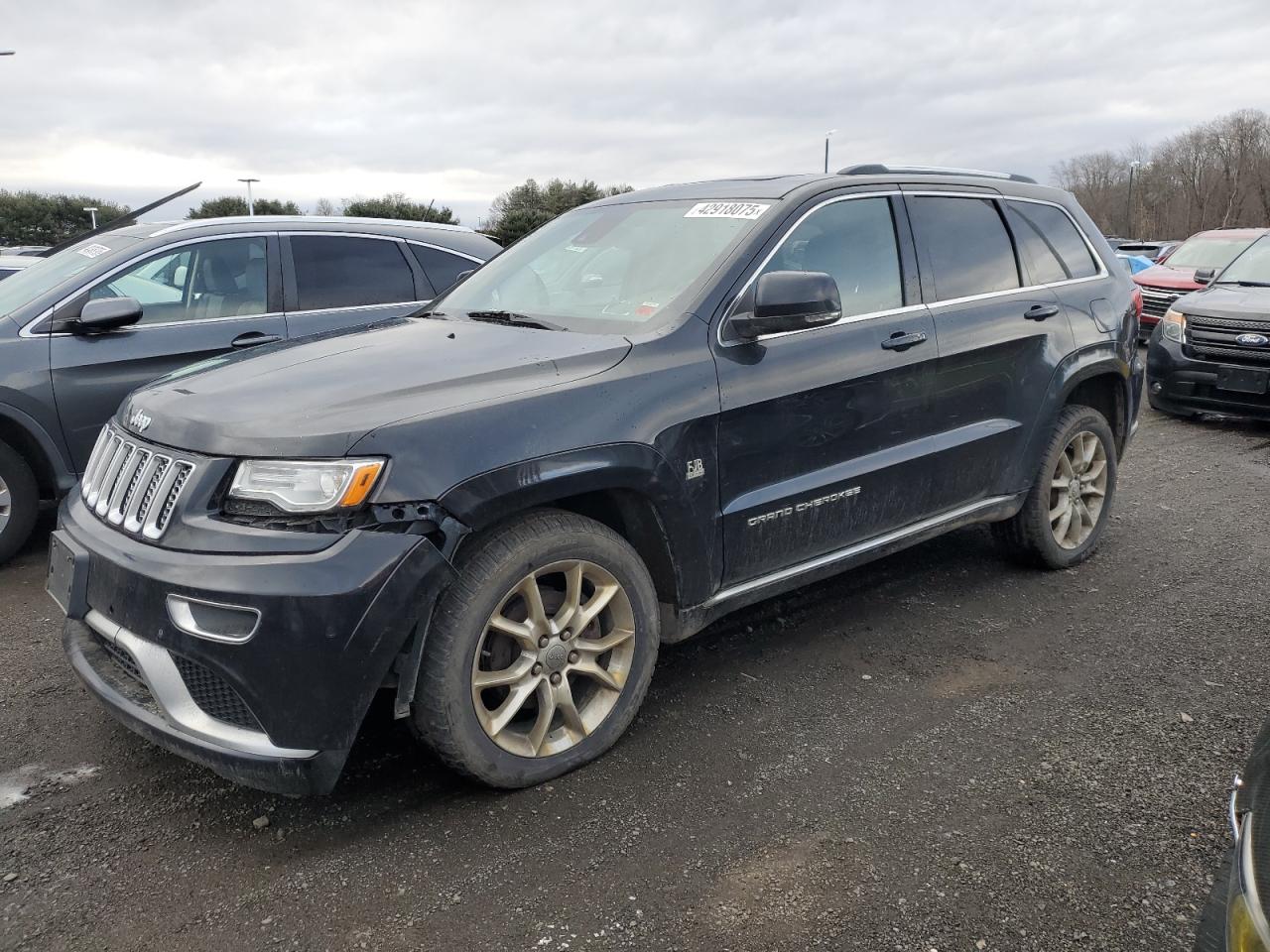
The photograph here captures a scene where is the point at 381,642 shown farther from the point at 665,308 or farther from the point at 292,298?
the point at 292,298

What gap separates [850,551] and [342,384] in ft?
6.56

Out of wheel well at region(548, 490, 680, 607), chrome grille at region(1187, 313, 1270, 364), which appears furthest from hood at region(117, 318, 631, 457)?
chrome grille at region(1187, 313, 1270, 364)

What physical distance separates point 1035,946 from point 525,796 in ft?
4.69

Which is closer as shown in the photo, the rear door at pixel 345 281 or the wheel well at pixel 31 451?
the wheel well at pixel 31 451

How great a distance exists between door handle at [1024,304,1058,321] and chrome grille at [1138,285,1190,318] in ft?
31.6

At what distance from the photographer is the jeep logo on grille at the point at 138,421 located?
2.90 metres

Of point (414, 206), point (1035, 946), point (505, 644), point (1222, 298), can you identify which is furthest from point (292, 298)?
point (414, 206)

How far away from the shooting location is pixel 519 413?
2.79m

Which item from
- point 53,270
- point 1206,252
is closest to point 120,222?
point 53,270

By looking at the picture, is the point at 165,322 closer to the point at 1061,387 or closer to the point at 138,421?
the point at 138,421

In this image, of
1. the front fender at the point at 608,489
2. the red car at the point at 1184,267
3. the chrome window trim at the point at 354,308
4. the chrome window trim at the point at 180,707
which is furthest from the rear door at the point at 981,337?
the red car at the point at 1184,267

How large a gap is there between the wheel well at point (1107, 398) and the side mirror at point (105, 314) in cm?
481

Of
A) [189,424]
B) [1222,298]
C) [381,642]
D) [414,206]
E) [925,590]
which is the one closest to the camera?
[381,642]

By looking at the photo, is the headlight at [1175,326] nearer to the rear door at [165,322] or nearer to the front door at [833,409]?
the front door at [833,409]
